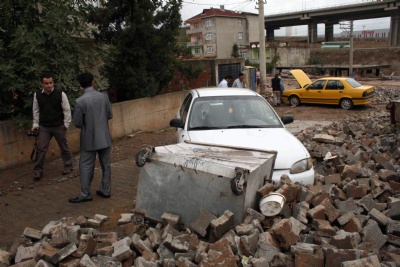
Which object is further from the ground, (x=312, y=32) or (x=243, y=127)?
(x=312, y=32)

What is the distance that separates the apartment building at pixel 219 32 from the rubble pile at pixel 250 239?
218ft

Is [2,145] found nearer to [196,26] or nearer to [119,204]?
[119,204]

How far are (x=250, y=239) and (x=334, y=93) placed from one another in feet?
51.2

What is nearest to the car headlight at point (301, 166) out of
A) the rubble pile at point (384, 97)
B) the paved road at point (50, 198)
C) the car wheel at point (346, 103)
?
the paved road at point (50, 198)

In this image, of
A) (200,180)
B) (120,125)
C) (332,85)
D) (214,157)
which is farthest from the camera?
(332,85)

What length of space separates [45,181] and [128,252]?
375 cm

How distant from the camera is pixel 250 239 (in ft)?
10.3

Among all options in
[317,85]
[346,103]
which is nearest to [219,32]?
[317,85]

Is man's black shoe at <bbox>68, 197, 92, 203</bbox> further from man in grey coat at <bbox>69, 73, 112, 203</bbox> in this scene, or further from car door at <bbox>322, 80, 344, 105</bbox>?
car door at <bbox>322, 80, 344, 105</bbox>

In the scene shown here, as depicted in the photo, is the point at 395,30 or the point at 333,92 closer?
the point at 333,92

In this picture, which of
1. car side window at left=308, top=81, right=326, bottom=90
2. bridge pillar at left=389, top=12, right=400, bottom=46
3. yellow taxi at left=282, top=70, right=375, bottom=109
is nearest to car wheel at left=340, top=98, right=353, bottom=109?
yellow taxi at left=282, top=70, right=375, bottom=109

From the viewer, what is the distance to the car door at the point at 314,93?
17.9 m

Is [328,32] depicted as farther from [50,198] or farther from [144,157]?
[144,157]

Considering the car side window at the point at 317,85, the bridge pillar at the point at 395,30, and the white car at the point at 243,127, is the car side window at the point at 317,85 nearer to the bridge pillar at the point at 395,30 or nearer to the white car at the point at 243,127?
the white car at the point at 243,127
